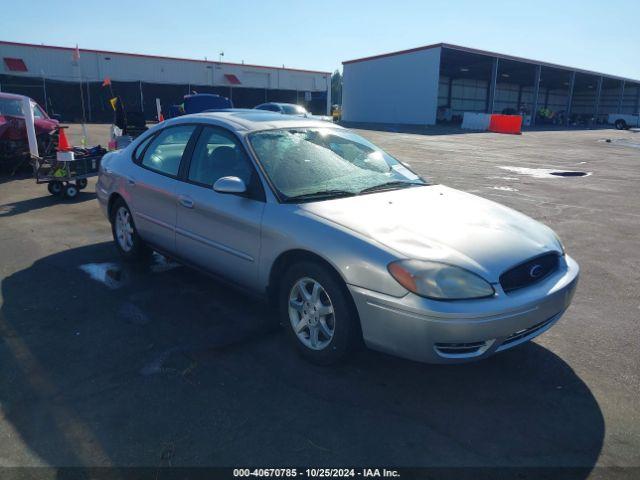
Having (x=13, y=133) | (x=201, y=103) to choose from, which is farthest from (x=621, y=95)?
(x=13, y=133)

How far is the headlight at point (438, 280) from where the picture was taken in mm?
2719

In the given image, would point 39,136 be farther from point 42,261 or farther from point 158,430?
point 158,430

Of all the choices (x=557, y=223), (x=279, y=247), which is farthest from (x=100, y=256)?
(x=557, y=223)

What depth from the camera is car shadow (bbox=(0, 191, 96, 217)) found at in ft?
25.3

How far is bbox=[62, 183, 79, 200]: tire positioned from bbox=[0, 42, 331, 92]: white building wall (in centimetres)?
2879

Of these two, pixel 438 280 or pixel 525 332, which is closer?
pixel 438 280

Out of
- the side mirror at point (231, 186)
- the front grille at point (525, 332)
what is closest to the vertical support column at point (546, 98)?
the front grille at point (525, 332)

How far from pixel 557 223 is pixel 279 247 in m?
5.63

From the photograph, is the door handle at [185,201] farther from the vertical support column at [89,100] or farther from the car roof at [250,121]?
the vertical support column at [89,100]

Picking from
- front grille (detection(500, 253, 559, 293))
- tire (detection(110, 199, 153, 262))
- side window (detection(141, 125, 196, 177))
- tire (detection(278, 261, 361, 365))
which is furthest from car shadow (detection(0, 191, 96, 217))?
front grille (detection(500, 253, 559, 293))

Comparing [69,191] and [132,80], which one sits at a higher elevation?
[132,80]

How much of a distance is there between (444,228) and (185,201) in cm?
220

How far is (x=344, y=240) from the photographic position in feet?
9.71

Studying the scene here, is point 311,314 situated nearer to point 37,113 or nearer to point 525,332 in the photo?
point 525,332
